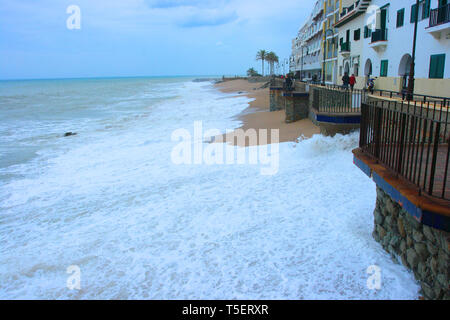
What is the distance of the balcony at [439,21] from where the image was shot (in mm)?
14245

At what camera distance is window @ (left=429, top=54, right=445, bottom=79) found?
15.0m

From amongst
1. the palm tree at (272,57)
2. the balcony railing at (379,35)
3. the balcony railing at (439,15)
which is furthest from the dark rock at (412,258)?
the palm tree at (272,57)

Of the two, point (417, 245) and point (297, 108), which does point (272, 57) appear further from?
point (417, 245)

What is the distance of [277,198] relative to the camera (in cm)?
923

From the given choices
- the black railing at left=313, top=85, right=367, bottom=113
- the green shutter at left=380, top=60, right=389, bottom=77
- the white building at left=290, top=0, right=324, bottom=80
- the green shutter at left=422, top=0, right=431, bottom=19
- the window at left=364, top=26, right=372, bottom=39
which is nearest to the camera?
the black railing at left=313, top=85, right=367, bottom=113

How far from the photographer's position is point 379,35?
2167cm

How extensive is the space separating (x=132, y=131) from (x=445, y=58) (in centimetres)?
1872

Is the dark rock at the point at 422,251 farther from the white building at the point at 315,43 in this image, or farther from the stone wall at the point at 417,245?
the white building at the point at 315,43

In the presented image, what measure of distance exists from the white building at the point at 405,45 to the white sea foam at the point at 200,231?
592 cm

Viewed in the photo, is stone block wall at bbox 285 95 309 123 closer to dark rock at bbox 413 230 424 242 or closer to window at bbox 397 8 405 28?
window at bbox 397 8 405 28

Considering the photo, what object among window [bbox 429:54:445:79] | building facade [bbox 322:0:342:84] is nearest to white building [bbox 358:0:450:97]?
window [bbox 429:54:445:79]

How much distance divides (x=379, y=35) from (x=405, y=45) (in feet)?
10.7

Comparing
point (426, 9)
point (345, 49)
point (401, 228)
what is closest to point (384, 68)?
point (426, 9)

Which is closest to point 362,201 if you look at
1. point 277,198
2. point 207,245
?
point 277,198
